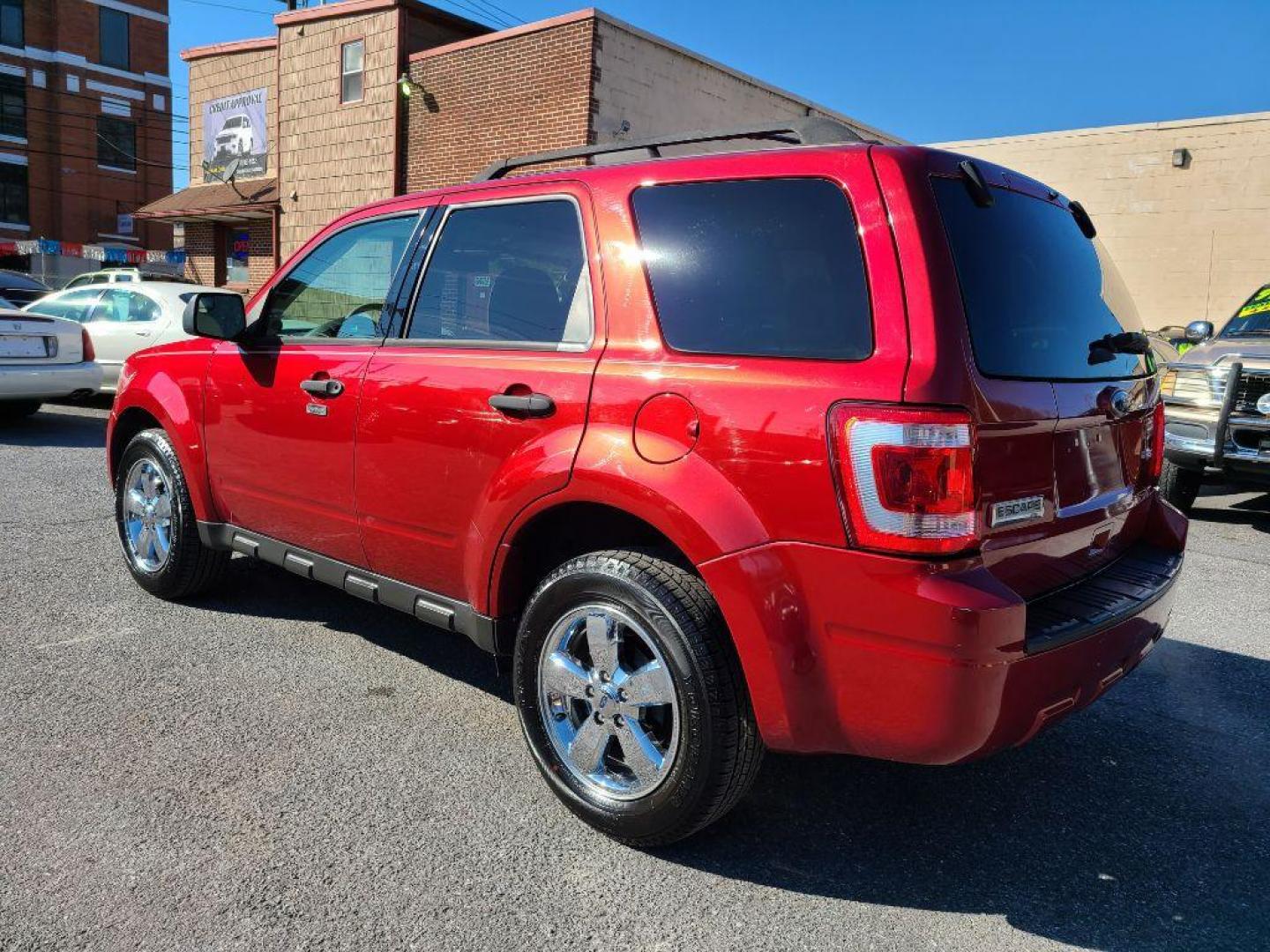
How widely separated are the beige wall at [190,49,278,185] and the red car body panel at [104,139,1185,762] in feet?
64.8

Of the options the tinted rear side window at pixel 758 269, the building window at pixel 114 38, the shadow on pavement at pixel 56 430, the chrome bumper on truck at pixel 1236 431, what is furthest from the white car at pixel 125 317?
the building window at pixel 114 38

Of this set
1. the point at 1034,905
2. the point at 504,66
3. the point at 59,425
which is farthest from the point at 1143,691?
the point at 504,66

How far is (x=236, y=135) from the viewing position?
850 inches

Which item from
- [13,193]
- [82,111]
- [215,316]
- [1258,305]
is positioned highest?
[82,111]

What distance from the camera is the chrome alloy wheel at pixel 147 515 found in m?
4.54

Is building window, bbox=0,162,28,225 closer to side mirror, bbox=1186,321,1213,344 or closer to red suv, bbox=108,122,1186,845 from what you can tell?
side mirror, bbox=1186,321,1213,344

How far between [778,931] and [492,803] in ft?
3.11

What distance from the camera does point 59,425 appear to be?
1031cm

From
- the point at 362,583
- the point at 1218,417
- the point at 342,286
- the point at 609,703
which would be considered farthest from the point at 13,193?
the point at 609,703

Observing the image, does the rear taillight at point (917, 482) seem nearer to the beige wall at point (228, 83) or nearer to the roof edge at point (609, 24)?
the roof edge at point (609, 24)

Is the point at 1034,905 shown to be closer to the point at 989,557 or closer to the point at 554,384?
the point at 989,557

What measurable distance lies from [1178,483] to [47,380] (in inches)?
398

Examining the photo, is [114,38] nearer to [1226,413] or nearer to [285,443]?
[285,443]

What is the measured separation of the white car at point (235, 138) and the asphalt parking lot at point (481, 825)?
19.6 meters
